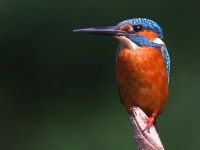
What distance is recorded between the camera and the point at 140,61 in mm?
6480

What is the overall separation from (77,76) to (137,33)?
11.5ft

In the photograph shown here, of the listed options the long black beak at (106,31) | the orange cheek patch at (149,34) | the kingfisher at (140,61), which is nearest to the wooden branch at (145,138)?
the kingfisher at (140,61)

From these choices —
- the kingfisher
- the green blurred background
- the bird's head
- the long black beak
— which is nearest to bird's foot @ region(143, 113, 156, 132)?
the kingfisher

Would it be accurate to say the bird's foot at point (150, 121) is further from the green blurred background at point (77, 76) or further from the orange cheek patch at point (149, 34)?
the green blurred background at point (77, 76)

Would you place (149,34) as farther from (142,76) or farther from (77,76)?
(77,76)

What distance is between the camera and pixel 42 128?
10023 millimetres

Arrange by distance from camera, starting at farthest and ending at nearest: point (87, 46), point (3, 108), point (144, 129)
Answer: point (3, 108) → point (87, 46) → point (144, 129)

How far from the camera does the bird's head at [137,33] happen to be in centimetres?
646

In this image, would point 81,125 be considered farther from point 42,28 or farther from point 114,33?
point 114,33

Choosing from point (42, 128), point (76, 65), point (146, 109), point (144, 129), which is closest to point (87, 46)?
point (76, 65)

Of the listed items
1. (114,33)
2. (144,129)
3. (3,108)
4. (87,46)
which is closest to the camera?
(144,129)

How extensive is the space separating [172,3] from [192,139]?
4.49ft

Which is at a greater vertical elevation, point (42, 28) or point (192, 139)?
point (42, 28)

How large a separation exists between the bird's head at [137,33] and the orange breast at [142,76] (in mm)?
38
